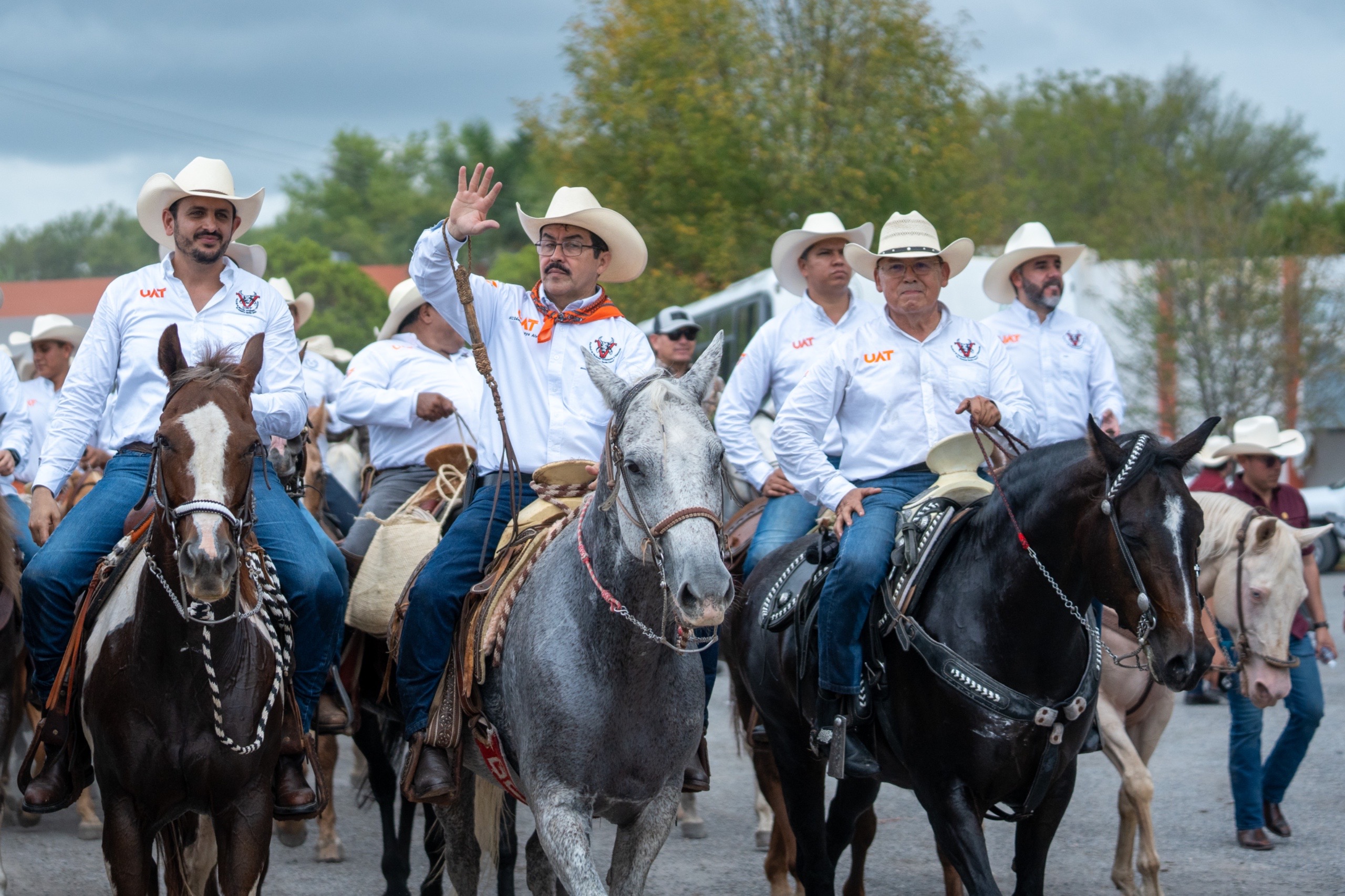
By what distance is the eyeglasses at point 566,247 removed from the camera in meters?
5.26

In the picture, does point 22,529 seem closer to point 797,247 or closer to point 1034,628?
point 797,247


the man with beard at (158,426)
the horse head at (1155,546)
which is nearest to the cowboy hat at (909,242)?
the horse head at (1155,546)

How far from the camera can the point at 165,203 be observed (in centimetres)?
540

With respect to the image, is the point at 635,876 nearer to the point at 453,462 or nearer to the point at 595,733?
the point at 595,733

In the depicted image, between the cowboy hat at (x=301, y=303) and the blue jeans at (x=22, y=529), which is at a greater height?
the cowboy hat at (x=301, y=303)

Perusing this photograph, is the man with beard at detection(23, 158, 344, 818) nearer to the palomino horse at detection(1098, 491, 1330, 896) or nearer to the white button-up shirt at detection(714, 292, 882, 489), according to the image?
the white button-up shirt at detection(714, 292, 882, 489)

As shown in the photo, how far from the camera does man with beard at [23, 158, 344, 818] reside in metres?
4.95

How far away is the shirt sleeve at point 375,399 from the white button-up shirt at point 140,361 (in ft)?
8.32

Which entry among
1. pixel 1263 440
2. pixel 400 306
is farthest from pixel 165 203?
pixel 1263 440

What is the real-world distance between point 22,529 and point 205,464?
342 centimetres

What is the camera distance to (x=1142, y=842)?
6195mm

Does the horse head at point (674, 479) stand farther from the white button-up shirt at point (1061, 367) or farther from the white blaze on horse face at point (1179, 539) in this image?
the white button-up shirt at point (1061, 367)

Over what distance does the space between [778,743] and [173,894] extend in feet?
8.66

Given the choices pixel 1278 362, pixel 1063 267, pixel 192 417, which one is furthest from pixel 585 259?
pixel 1278 362
